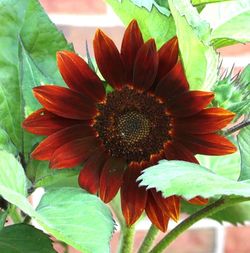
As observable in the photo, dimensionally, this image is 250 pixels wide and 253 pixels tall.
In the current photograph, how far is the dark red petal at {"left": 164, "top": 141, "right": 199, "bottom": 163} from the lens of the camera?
279mm

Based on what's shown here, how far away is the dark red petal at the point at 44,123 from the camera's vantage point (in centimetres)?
27

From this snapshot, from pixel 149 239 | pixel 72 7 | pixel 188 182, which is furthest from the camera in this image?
pixel 72 7

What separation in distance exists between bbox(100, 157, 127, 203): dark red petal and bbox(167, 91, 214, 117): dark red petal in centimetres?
4

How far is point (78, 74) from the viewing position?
275 millimetres

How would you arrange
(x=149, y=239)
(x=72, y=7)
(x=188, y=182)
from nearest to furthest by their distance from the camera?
(x=188, y=182) < (x=149, y=239) < (x=72, y=7)

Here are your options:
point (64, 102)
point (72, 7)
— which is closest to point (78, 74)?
point (64, 102)

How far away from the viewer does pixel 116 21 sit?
2.31 feet

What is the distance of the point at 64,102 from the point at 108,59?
→ 27 mm

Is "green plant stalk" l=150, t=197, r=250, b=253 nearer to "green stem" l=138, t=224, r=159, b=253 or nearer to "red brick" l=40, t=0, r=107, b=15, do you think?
"green stem" l=138, t=224, r=159, b=253

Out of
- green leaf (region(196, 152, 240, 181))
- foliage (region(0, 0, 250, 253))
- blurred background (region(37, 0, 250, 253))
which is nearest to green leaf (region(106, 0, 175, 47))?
foliage (region(0, 0, 250, 253))

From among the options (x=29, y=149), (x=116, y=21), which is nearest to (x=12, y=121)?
(x=29, y=149)

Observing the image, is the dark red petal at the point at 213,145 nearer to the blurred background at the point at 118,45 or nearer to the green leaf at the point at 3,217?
the green leaf at the point at 3,217

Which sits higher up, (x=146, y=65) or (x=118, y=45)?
(x=146, y=65)

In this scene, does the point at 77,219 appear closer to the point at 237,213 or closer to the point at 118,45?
the point at 237,213
